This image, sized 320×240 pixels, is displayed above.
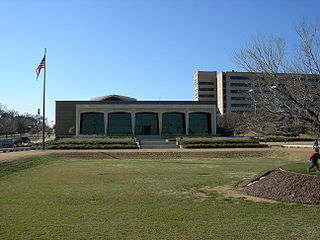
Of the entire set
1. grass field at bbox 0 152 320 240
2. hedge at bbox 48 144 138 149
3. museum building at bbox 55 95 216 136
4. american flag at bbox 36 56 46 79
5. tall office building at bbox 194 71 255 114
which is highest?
tall office building at bbox 194 71 255 114

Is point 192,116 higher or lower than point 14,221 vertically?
higher

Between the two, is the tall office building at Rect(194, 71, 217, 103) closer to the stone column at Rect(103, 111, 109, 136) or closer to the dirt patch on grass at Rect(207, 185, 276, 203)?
the stone column at Rect(103, 111, 109, 136)

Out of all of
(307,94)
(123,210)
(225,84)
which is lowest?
(123,210)

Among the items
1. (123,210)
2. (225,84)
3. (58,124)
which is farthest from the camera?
(225,84)

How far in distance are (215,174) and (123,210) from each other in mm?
9960

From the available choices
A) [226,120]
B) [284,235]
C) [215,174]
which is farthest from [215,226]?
[226,120]

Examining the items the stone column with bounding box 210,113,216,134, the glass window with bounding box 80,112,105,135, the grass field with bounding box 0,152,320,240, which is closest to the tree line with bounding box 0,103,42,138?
the glass window with bounding box 80,112,105,135

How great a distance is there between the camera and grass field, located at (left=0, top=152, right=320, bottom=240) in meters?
8.39

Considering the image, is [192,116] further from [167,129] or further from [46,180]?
[46,180]

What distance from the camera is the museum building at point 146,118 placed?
2489 inches

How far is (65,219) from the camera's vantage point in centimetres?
976

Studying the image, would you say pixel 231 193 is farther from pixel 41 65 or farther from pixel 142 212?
pixel 41 65

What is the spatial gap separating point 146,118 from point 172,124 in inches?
218

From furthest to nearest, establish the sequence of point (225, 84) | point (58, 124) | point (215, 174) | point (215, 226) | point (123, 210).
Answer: point (225, 84)
point (58, 124)
point (215, 174)
point (123, 210)
point (215, 226)
